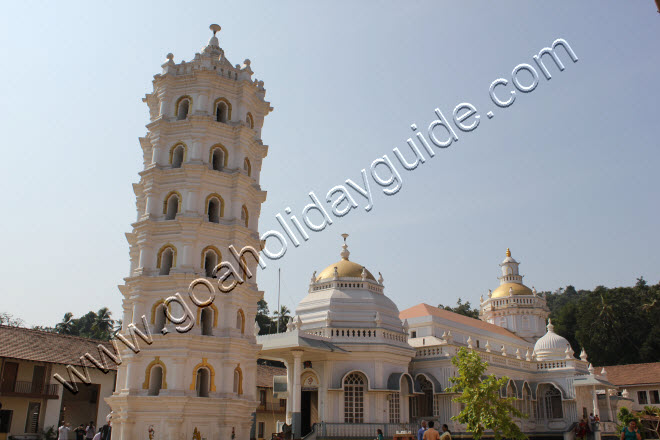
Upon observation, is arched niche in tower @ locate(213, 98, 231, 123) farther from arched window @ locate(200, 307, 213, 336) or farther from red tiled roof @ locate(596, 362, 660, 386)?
red tiled roof @ locate(596, 362, 660, 386)

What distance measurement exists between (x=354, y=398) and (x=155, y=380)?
1159cm

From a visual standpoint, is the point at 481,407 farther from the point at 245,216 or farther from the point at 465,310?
the point at 465,310

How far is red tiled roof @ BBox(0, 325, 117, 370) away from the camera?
3381cm

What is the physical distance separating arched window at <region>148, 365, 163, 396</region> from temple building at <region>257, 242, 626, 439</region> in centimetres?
693

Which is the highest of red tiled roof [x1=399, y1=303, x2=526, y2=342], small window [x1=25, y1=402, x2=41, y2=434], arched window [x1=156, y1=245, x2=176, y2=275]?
red tiled roof [x1=399, y1=303, x2=526, y2=342]

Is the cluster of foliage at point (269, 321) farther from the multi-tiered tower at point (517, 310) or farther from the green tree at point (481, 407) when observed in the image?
the green tree at point (481, 407)

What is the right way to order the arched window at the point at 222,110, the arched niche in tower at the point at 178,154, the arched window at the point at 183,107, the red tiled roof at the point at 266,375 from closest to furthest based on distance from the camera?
1. the arched niche in tower at the point at 178,154
2. the arched window at the point at 183,107
3. the arched window at the point at 222,110
4. the red tiled roof at the point at 266,375

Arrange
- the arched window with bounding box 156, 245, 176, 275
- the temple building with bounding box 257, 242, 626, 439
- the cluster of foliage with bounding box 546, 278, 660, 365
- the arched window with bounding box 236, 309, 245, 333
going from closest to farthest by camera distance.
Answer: the arched window with bounding box 156, 245, 176, 275, the arched window with bounding box 236, 309, 245, 333, the temple building with bounding box 257, 242, 626, 439, the cluster of foliage with bounding box 546, 278, 660, 365

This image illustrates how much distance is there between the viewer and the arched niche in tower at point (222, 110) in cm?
2825

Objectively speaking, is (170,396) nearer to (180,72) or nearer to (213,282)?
(213,282)

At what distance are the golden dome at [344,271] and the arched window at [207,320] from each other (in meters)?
12.1

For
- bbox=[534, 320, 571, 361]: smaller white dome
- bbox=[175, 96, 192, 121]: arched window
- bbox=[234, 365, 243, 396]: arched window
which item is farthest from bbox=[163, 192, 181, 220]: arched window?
bbox=[534, 320, 571, 361]: smaller white dome

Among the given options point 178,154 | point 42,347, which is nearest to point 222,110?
point 178,154

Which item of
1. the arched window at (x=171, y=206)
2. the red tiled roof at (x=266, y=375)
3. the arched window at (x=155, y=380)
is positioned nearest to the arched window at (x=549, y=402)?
the red tiled roof at (x=266, y=375)
